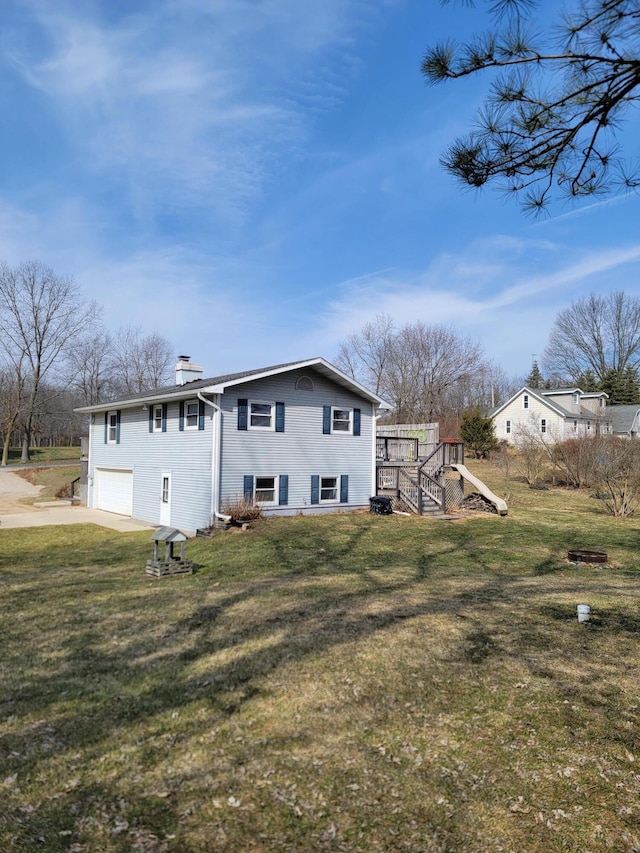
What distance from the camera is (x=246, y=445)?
16.1 m

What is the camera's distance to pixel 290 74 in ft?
38.0

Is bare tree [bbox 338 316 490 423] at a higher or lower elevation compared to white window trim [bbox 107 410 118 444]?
higher

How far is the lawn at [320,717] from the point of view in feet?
9.55

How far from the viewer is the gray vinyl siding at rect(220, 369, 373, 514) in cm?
1582

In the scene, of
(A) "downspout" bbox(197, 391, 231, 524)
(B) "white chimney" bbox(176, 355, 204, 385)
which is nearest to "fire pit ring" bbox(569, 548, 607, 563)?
(A) "downspout" bbox(197, 391, 231, 524)

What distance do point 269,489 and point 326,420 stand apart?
10.6 ft

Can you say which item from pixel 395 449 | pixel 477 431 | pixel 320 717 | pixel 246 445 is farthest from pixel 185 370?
pixel 477 431

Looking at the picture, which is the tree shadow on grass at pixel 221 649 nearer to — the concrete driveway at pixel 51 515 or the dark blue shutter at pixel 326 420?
the dark blue shutter at pixel 326 420

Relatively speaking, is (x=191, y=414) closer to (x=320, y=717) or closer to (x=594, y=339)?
(x=320, y=717)

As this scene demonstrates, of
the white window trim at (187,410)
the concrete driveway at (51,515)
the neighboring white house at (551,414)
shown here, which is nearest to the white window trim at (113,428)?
the concrete driveway at (51,515)

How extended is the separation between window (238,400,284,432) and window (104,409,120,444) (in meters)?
7.54

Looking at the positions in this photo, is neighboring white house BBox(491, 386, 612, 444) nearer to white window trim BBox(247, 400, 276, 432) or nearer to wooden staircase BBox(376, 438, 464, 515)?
wooden staircase BBox(376, 438, 464, 515)

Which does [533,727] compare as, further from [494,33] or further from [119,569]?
[119,569]

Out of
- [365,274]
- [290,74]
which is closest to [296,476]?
[290,74]
